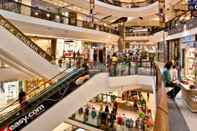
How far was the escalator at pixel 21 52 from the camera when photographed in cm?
869

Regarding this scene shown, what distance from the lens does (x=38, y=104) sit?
8.12 metres

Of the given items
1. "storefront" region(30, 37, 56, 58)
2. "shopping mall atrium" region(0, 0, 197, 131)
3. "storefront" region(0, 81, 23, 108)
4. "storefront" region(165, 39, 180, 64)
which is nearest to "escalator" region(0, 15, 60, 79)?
"shopping mall atrium" region(0, 0, 197, 131)

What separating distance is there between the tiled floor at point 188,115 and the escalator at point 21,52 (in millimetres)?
5026

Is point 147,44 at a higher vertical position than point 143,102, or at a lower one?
higher

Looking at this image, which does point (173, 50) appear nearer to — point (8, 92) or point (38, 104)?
point (8, 92)

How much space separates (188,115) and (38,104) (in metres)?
4.18

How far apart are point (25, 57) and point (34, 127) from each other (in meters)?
2.77

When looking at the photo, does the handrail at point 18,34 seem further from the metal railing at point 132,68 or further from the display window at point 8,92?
the display window at point 8,92

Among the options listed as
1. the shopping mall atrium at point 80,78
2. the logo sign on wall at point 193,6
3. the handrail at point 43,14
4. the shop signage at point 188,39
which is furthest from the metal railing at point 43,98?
the shop signage at point 188,39

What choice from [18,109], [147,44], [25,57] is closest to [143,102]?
[25,57]

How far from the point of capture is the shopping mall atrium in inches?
299

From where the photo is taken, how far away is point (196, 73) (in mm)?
11758

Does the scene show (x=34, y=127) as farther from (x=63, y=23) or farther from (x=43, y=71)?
(x=63, y=23)

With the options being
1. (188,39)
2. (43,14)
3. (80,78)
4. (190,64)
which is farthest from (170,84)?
(43,14)
